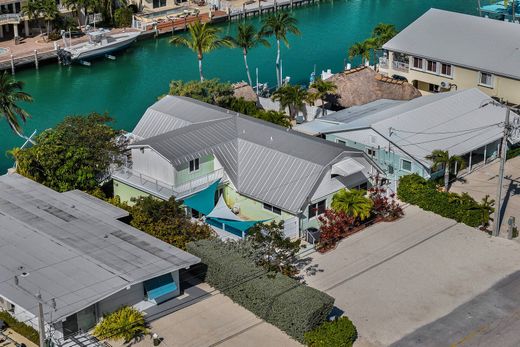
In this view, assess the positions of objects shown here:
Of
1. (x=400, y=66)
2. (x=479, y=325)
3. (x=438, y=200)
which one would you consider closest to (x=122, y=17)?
(x=400, y=66)

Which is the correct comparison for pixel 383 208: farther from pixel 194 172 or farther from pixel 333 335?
pixel 333 335

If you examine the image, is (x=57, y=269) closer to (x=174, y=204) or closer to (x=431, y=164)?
(x=174, y=204)

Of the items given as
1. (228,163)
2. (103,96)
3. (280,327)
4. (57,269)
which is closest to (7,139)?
(103,96)

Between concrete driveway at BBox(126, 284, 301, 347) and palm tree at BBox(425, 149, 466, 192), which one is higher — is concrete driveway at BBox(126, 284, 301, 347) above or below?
below

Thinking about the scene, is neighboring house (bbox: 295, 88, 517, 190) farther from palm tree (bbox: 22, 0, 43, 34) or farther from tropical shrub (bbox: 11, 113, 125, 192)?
palm tree (bbox: 22, 0, 43, 34)

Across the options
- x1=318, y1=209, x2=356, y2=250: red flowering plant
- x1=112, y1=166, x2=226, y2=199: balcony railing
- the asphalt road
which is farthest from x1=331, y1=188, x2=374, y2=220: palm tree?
the asphalt road
